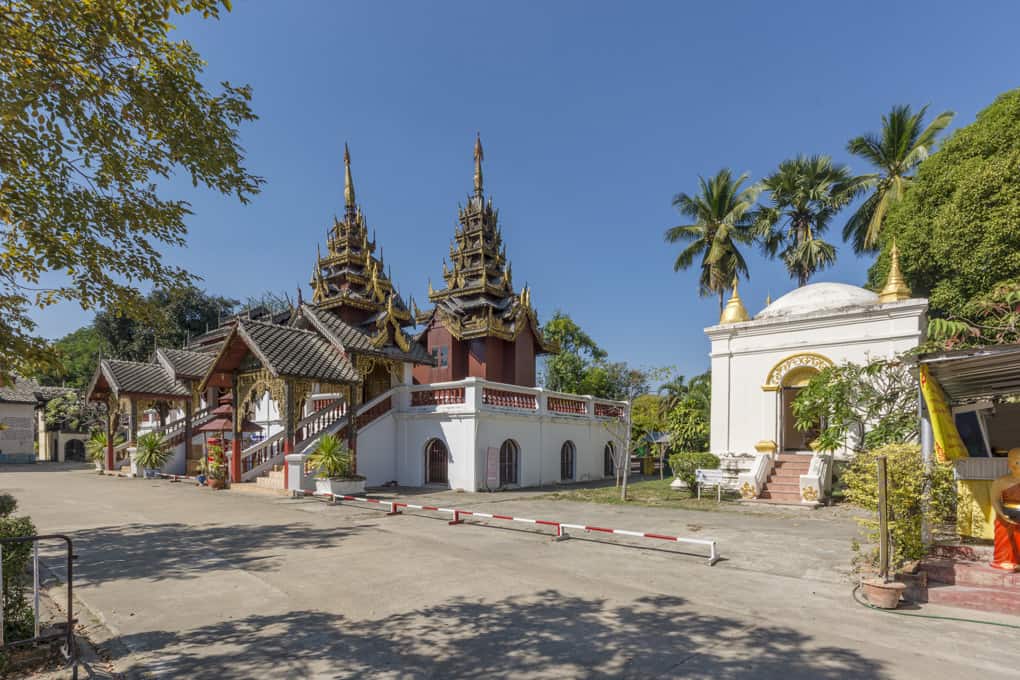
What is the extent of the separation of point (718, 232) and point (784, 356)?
17508 mm

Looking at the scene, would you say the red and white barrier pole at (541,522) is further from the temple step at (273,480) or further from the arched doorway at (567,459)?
the arched doorway at (567,459)

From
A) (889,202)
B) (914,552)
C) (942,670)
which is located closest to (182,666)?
(942,670)

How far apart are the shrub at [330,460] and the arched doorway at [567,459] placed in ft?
30.0

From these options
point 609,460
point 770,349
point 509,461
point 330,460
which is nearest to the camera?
point 330,460

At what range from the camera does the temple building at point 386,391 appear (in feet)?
64.1

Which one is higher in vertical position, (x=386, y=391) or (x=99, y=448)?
(x=386, y=391)

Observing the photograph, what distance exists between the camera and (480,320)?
2883 centimetres

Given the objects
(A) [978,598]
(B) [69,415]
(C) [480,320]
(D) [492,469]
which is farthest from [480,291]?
(B) [69,415]

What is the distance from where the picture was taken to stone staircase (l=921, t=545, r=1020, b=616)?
6457 mm

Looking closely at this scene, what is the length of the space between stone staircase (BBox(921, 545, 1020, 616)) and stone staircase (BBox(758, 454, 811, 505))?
8.79 metres

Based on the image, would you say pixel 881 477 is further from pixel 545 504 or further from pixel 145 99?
pixel 545 504

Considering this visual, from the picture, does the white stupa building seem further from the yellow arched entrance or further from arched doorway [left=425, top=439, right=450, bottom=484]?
arched doorway [left=425, top=439, right=450, bottom=484]

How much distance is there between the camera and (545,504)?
54.3 feet

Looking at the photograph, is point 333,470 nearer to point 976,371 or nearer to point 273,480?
point 273,480
